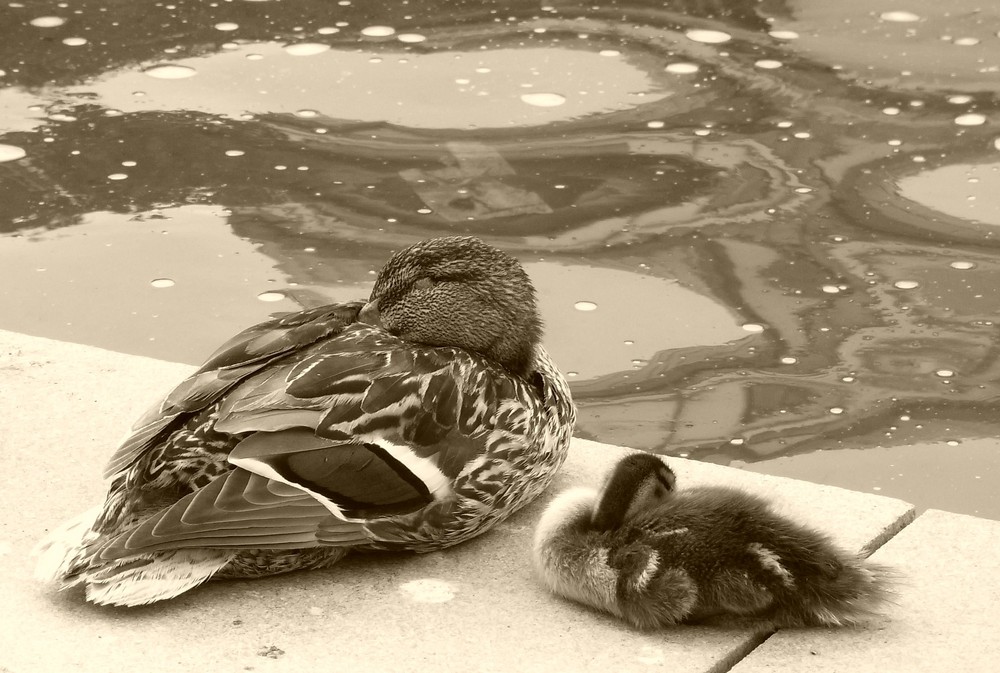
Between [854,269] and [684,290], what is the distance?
0.78 m

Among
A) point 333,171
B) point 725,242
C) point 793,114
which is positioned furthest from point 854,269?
Result: point 333,171

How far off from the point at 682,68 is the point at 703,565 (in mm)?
5383

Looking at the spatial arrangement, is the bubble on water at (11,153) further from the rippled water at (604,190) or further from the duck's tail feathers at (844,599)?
the duck's tail feathers at (844,599)

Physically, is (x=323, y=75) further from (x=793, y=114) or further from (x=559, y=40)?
(x=793, y=114)

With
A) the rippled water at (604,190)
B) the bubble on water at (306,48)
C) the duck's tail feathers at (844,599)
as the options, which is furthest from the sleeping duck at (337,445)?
the bubble on water at (306,48)

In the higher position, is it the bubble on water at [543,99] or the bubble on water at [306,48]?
the bubble on water at [543,99]

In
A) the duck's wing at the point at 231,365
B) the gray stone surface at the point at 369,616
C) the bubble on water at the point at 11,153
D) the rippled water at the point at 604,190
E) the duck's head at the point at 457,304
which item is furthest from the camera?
the bubble on water at the point at 11,153

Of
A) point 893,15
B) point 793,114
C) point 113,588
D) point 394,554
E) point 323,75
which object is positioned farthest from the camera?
point 893,15

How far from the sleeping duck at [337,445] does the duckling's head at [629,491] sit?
317 mm

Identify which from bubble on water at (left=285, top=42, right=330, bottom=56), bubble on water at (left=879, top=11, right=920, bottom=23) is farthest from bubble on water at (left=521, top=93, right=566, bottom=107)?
bubble on water at (left=879, top=11, right=920, bottom=23)

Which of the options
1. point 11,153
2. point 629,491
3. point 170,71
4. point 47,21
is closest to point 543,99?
point 170,71

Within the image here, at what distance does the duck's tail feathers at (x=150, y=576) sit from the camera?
3359 millimetres

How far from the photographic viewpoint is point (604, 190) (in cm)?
703

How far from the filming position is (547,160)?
24.0 ft
